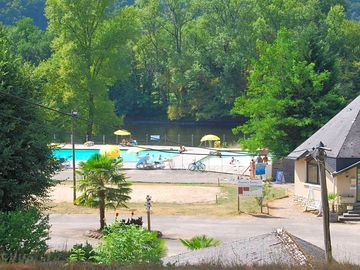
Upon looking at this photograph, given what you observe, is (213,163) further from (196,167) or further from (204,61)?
(204,61)

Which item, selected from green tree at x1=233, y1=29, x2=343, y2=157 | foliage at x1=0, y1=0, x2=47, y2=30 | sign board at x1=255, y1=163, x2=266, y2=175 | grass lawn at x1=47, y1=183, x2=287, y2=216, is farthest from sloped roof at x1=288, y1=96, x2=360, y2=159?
foliage at x1=0, y1=0, x2=47, y2=30

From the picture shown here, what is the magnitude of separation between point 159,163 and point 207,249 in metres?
30.7

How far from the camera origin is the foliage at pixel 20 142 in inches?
914

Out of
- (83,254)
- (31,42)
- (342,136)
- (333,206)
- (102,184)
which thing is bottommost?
(83,254)

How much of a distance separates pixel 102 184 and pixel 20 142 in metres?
5.94

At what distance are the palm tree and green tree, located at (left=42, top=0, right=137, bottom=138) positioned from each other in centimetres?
3417

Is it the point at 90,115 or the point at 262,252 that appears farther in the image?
the point at 90,115

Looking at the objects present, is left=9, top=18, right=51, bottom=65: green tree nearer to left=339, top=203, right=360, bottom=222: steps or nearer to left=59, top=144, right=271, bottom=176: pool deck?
left=59, top=144, right=271, bottom=176: pool deck

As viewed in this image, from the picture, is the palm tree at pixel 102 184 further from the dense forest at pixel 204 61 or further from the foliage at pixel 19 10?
the foliage at pixel 19 10

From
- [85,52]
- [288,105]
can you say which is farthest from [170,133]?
[288,105]

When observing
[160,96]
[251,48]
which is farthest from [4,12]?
[251,48]

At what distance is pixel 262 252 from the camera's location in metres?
17.2

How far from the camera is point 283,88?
44.4m

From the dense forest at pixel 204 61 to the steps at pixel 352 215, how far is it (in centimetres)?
1173
